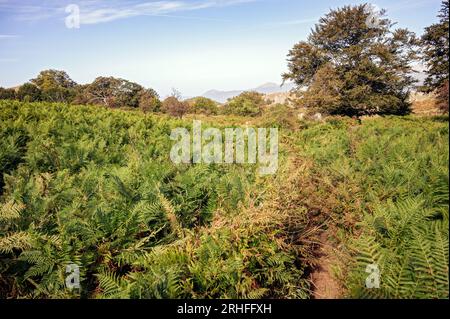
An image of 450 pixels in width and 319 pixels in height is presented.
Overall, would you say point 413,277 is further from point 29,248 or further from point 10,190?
point 10,190

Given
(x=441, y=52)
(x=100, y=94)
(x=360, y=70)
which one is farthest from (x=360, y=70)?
(x=100, y=94)

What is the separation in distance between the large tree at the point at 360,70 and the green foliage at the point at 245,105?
55.6 ft

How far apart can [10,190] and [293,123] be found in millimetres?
15241

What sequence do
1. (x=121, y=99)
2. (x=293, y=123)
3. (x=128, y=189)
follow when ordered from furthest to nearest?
(x=121, y=99), (x=293, y=123), (x=128, y=189)

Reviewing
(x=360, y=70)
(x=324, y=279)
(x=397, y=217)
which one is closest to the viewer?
(x=397, y=217)

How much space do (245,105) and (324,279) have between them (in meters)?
48.1

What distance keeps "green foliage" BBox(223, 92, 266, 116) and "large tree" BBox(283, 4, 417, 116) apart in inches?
667

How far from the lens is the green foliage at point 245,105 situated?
49906 mm

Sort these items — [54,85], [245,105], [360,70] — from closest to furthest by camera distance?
[360,70] → [245,105] → [54,85]

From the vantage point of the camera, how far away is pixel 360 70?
30281 mm

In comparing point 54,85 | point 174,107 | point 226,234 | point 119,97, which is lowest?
point 226,234

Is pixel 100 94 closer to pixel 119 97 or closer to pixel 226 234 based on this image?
pixel 119 97
